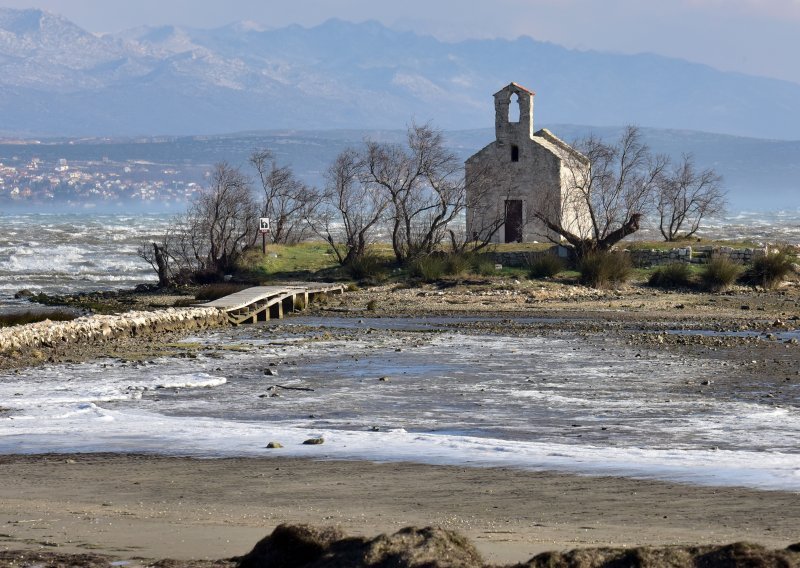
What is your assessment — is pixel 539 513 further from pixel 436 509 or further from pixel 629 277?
pixel 629 277

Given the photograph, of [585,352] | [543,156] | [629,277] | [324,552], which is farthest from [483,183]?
[324,552]

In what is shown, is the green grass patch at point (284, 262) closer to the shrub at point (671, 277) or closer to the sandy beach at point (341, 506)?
the shrub at point (671, 277)

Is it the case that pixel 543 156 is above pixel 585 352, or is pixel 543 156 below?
above

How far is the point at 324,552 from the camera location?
6.84 meters

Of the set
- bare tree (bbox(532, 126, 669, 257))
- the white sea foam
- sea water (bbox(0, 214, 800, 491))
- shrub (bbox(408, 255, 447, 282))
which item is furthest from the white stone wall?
bare tree (bbox(532, 126, 669, 257))

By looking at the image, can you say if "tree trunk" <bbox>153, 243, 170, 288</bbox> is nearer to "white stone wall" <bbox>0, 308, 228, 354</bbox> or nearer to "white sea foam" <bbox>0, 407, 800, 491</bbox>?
"white stone wall" <bbox>0, 308, 228, 354</bbox>

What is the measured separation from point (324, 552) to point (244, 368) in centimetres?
1430

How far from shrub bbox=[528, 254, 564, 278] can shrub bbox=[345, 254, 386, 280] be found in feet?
14.1

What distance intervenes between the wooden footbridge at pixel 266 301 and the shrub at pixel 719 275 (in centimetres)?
985

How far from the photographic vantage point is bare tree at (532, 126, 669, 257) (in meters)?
40.8

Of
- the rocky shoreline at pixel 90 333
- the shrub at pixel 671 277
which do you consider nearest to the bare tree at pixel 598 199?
the shrub at pixel 671 277

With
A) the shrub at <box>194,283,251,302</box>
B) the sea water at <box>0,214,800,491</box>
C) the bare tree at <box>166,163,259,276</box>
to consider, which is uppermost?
the bare tree at <box>166,163,259,276</box>

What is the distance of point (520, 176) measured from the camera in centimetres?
4575

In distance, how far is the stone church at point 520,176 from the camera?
44938mm
